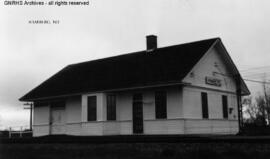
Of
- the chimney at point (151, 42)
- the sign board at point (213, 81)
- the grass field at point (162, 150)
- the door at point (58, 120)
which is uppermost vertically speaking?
the chimney at point (151, 42)

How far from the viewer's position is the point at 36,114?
2917cm

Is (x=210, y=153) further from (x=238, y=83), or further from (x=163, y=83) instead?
(x=238, y=83)

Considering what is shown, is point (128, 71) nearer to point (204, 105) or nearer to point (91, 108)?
point (91, 108)

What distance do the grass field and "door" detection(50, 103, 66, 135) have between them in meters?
8.11

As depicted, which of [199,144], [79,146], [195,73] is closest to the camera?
[199,144]

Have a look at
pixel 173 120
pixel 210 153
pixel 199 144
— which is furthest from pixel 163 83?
pixel 210 153

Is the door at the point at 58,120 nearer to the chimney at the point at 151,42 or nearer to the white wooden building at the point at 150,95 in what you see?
the white wooden building at the point at 150,95

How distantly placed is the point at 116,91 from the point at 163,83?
3.89 m

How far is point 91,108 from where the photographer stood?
961 inches

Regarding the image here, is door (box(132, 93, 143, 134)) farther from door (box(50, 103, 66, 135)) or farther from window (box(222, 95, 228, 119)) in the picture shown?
door (box(50, 103, 66, 135))

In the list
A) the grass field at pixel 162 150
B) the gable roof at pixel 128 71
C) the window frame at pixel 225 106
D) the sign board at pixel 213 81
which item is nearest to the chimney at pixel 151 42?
the gable roof at pixel 128 71

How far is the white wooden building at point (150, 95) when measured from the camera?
848 inches

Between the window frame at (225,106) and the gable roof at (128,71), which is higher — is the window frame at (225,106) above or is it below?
below

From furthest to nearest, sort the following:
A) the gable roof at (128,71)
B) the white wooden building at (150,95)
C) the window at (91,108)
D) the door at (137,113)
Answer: the window at (91,108) → the door at (137,113) → the gable roof at (128,71) → the white wooden building at (150,95)
